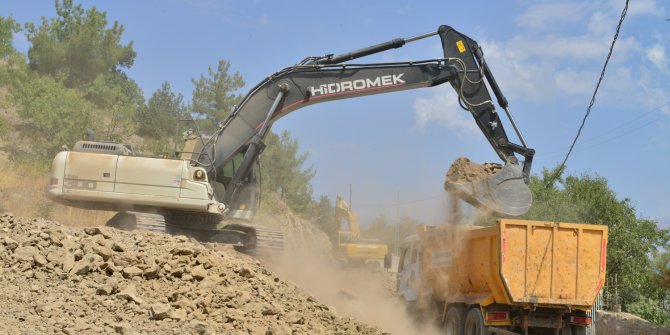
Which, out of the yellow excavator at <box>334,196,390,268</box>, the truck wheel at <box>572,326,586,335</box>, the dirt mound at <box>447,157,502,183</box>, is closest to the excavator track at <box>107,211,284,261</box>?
the dirt mound at <box>447,157,502,183</box>

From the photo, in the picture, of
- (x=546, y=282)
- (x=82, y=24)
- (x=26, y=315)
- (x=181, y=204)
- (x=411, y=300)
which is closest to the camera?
(x=26, y=315)

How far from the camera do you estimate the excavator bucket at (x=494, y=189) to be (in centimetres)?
1245

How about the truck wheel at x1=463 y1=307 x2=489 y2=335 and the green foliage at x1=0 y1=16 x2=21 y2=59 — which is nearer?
the truck wheel at x1=463 y1=307 x2=489 y2=335

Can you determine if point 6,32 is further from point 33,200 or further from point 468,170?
point 468,170

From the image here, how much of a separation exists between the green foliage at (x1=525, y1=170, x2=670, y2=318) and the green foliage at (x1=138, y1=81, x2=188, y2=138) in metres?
24.2

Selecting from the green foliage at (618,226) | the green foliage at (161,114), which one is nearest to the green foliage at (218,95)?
the green foliage at (161,114)

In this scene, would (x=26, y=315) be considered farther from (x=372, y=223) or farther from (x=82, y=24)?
(x=372, y=223)

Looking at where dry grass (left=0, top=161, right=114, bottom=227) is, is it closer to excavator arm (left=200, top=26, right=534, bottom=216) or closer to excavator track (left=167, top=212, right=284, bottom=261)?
excavator track (left=167, top=212, right=284, bottom=261)

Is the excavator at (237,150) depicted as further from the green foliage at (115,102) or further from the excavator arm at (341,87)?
the green foliage at (115,102)

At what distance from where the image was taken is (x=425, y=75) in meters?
14.7

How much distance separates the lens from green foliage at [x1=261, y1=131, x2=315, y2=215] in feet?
159

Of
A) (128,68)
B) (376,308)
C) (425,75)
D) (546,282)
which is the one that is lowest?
(376,308)

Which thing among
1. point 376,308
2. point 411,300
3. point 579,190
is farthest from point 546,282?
point 579,190

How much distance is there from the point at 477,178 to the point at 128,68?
41.2 meters
